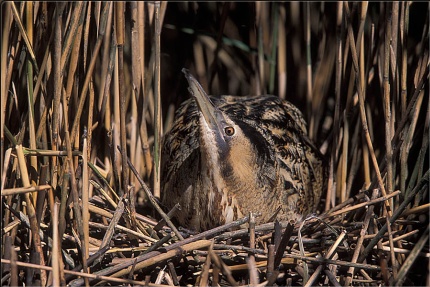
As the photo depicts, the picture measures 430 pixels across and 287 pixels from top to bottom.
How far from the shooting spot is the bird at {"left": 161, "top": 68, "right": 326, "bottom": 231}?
2.59m

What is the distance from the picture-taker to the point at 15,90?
102 inches

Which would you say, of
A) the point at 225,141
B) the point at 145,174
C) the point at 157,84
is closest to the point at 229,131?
the point at 225,141

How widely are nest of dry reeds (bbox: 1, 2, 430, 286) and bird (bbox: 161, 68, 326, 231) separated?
0.10 metres

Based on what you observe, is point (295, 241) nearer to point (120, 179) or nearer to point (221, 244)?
point (221, 244)

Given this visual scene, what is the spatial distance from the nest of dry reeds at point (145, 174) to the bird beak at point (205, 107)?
283 mm

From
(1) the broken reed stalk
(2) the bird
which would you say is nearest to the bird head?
(2) the bird

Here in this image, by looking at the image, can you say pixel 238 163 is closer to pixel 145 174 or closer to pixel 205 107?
pixel 205 107

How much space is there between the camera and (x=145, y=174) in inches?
135

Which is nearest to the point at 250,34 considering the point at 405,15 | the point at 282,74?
the point at 282,74

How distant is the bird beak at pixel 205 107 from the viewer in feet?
8.27

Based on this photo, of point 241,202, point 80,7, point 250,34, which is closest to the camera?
point 80,7

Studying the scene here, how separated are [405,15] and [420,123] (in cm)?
50

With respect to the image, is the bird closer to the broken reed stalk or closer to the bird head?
the bird head

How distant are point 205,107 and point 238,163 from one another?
30 cm
